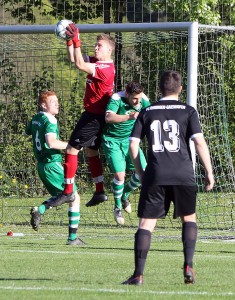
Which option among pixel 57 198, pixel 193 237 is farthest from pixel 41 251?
pixel 193 237

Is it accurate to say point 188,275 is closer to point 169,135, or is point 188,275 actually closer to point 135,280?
point 135,280

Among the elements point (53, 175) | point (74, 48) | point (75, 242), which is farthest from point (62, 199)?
point (74, 48)

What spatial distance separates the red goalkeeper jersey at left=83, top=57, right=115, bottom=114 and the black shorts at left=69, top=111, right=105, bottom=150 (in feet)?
0.37

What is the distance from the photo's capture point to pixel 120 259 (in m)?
10.8

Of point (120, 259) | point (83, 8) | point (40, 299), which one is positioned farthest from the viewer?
point (83, 8)

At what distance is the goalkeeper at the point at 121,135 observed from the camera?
12945 millimetres

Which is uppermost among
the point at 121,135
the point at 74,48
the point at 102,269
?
the point at 74,48

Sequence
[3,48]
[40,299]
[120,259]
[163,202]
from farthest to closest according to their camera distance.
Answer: [3,48], [120,259], [163,202], [40,299]

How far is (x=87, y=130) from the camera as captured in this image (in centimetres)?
1284

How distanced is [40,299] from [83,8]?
12.7 metres

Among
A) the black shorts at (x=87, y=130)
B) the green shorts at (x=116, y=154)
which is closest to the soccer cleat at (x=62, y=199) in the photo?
the black shorts at (x=87, y=130)

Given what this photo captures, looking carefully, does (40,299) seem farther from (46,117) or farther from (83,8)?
(83,8)

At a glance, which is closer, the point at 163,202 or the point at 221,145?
the point at 163,202

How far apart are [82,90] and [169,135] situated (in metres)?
9.89
